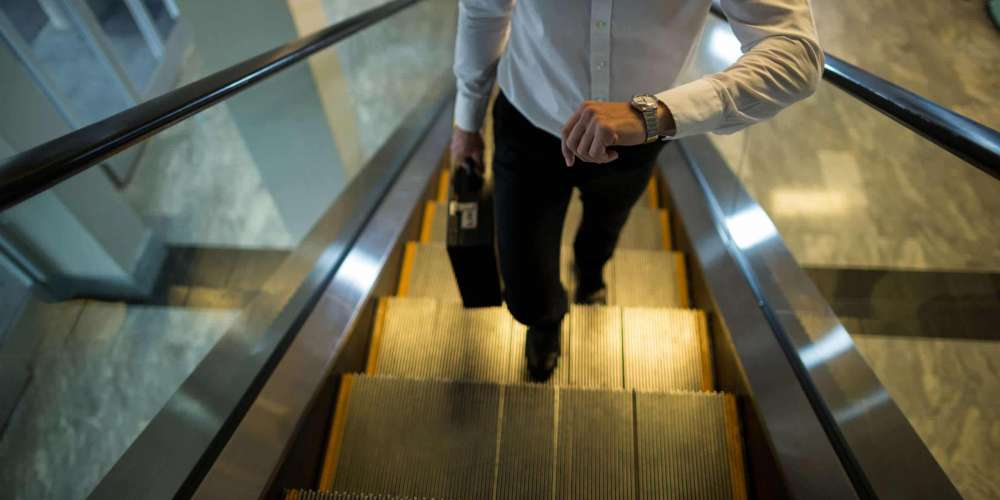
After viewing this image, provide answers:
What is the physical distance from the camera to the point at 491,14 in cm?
150

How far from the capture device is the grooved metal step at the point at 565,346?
7.43 ft

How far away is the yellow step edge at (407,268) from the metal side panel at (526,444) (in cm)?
94

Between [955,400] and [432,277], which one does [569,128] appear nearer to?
[955,400]

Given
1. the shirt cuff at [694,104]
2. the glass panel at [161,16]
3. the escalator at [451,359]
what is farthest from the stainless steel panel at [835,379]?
the glass panel at [161,16]

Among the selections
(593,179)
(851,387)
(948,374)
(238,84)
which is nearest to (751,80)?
(593,179)

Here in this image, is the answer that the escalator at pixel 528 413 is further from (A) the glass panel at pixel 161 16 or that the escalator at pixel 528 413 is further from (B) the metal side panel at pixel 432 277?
(A) the glass panel at pixel 161 16

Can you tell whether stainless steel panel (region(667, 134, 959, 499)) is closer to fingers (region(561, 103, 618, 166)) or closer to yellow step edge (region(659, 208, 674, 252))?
yellow step edge (region(659, 208, 674, 252))

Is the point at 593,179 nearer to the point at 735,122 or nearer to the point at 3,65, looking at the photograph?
the point at 735,122

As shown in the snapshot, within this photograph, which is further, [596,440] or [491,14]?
[596,440]

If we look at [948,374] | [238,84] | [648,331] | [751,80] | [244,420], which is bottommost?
[648,331]

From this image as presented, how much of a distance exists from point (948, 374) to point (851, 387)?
263 mm

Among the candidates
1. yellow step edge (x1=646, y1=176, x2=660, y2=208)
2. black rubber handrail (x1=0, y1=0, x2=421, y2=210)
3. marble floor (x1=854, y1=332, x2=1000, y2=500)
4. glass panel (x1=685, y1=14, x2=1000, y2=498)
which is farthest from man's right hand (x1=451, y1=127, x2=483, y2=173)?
yellow step edge (x1=646, y1=176, x2=660, y2=208)

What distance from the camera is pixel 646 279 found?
283 cm

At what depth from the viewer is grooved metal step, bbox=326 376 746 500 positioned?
6.03 feet
